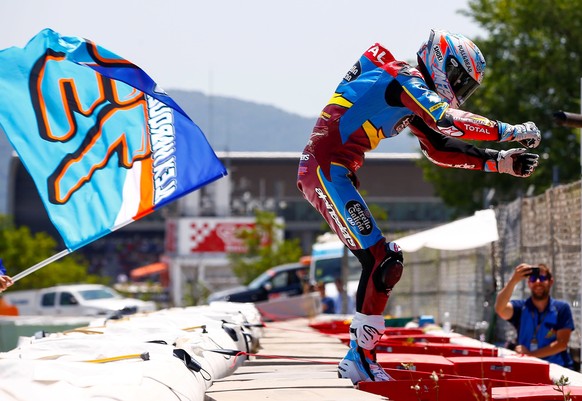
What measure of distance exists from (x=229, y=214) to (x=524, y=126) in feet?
250

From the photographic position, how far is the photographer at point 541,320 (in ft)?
30.9

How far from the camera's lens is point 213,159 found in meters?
8.11

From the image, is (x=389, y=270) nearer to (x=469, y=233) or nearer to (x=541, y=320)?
(x=541, y=320)

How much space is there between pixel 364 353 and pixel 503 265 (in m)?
9.33

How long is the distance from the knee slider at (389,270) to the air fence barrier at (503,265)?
3.70 m

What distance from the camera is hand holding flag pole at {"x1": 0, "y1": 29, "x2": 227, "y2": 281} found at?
7.79m

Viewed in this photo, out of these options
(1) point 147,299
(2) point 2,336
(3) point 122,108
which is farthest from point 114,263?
(3) point 122,108

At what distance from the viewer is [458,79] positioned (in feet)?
20.4

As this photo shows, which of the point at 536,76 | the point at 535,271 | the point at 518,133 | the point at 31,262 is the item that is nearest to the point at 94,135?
the point at 518,133

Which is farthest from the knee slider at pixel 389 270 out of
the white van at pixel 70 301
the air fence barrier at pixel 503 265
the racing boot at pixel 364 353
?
the white van at pixel 70 301

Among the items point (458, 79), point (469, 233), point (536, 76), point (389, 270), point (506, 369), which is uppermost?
point (536, 76)

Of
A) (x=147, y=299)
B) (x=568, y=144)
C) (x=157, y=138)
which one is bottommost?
(x=147, y=299)

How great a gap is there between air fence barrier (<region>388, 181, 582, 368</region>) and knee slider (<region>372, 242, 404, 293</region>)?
3703mm

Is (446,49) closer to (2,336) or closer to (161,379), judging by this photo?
(161,379)
